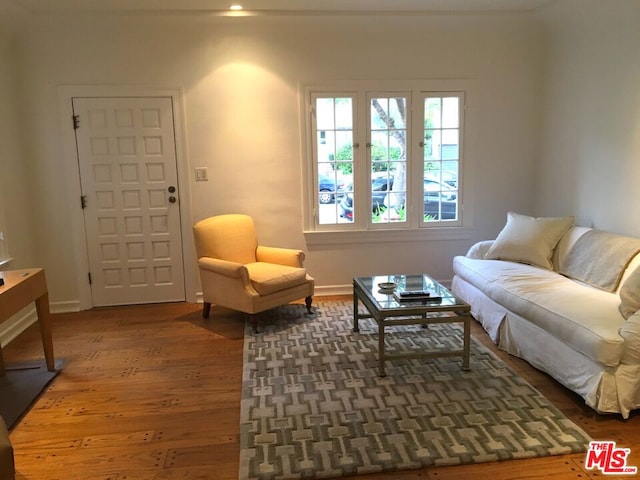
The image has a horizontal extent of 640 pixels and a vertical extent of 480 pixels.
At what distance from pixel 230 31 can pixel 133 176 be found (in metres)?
1.54

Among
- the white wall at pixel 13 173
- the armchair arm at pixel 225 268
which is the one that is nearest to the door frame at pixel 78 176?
the white wall at pixel 13 173

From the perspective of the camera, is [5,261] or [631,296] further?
[5,261]

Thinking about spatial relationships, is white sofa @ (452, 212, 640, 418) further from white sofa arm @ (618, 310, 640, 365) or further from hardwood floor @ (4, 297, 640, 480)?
hardwood floor @ (4, 297, 640, 480)

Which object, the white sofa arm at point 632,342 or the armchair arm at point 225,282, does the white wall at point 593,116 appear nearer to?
the white sofa arm at point 632,342

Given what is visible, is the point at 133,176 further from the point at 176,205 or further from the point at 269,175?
the point at 269,175

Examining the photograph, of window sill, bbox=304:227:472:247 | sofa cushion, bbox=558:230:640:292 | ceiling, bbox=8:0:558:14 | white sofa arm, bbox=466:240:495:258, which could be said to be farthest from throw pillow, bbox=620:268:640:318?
ceiling, bbox=8:0:558:14

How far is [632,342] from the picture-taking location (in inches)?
93.9

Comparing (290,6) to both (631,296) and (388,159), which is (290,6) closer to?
(388,159)

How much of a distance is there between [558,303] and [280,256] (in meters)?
2.22

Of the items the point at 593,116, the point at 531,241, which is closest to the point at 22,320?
the point at 531,241

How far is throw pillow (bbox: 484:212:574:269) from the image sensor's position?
12.5ft

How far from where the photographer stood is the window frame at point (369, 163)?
14.7 feet

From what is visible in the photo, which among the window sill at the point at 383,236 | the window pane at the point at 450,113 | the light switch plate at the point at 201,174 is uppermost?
the window pane at the point at 450,113

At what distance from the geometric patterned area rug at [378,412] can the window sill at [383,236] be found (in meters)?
1.30
